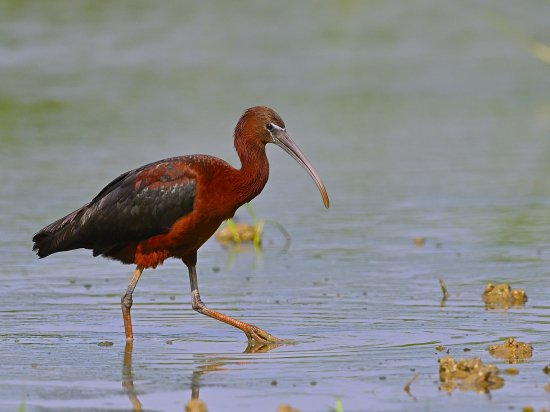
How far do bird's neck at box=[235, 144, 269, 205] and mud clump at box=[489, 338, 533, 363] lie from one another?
2.31 m

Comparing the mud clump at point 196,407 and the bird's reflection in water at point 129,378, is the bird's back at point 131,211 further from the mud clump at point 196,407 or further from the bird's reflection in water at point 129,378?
the mud clump at point 196,407

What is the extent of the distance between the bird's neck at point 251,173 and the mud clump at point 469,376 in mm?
2575

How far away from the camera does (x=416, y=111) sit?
914 inches

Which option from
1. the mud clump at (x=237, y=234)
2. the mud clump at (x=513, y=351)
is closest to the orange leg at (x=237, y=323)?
the mud clump at (x=513, y=351)

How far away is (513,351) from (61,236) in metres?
3.78

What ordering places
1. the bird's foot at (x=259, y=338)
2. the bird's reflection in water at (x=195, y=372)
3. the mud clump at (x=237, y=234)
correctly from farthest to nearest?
the mud clump at (x=237, y=234), the bird's foot at (x=259, y=338), the bird's reflection in water at (x=195, y=372)

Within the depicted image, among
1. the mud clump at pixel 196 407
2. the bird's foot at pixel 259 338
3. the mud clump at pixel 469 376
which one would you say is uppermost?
the bird's foot at pixel 259 338

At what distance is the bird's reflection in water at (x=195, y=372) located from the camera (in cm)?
757

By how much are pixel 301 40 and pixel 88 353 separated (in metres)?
20.2

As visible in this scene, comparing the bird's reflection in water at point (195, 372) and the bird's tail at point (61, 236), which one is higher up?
the bird's tail at point (61, 236)

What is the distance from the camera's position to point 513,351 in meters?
9.05

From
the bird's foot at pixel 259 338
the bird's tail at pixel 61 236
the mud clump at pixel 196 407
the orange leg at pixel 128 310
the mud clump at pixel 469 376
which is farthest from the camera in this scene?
the bird's tail at pixel 61 236

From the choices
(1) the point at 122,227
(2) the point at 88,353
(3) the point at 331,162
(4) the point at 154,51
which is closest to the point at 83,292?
(1) the point at 122,227

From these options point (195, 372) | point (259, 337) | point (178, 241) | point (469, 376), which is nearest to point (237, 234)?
point (178, 241)
